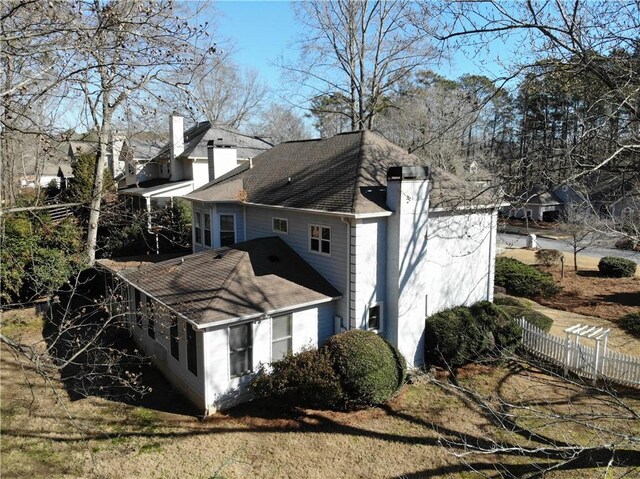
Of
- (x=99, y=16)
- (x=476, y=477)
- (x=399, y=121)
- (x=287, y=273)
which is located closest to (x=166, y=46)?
(x=99, y=16)

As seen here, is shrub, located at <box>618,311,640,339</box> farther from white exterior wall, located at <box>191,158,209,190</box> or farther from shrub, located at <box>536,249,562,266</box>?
white exterior wall, located at <box>191,158,209,190</box>

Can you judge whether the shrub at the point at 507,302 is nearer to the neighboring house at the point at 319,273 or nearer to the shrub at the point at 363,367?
the neighboring house at the point at 319,273

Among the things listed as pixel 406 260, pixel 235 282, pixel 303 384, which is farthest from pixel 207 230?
pixel 303 384

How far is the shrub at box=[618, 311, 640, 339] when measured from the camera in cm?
1648

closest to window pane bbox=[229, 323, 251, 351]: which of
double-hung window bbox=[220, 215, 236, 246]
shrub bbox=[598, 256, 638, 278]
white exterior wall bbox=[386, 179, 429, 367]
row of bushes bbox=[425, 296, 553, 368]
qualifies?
white exterior wall bbox=[386, 179, 429, 367]

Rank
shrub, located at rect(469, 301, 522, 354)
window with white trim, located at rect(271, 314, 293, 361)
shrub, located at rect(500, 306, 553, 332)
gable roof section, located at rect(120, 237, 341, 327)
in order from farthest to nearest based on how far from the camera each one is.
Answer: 1. shrub, located at rect(500, 306, 553, 332)
2. shrub, located at rect(469, 301, 522, 354)
3. window with white trim, located at rect(271, 314, 293, 361)
4. gable roof section, located at rect(120, 237, 341, 327)

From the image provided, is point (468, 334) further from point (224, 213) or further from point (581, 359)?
point (224, 213)

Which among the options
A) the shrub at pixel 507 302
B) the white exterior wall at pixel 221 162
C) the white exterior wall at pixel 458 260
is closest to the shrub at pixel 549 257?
the shrub at pixel 507 302

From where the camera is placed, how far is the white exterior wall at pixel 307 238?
12.8 meters

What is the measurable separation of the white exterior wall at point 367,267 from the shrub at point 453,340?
1.81 meters

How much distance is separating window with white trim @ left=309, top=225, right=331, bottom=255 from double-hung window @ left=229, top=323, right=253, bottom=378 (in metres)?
3.30

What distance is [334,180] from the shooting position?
14312mm

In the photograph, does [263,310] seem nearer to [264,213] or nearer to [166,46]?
[264,213]

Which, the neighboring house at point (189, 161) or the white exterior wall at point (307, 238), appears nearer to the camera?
the white exterior wall at point (307, 238)
